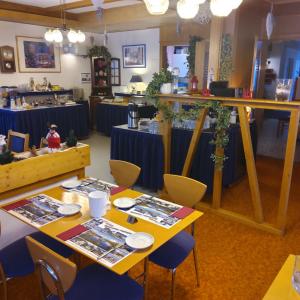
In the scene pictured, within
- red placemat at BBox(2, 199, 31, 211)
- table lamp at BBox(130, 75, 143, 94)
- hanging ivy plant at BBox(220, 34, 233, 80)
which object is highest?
hanging ivy plant at BBox(220, 34, 233, 80)

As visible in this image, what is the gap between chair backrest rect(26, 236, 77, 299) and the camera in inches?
52.9

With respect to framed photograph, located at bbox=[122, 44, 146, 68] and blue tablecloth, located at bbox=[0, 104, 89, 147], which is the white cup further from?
framed photograph, located at bbox=[122, 44, 146, 68]

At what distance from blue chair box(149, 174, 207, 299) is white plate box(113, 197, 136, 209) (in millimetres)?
357

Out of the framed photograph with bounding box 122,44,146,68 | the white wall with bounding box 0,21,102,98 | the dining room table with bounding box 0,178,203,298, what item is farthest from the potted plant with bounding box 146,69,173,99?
the framed photograph with bounding box 122,44,146,68

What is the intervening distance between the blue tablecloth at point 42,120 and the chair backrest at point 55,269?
4.62 m

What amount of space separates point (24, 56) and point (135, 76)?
2.75 meters

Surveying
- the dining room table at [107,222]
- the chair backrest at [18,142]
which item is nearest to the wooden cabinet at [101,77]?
the chair backrest at [18,142]

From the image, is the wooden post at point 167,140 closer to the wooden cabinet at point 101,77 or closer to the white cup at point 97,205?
the white cup at point 97,205

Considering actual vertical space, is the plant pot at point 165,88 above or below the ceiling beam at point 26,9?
below

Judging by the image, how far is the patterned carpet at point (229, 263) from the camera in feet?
7.15

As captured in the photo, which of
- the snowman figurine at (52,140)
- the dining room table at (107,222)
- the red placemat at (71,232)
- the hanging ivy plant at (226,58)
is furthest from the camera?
the hanging ivy plant at (226,58)

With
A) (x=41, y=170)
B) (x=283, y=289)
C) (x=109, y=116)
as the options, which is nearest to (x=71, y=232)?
(x=41, y=170)

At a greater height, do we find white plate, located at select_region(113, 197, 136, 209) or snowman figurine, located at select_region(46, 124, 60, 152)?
snowman figurine, located at select_region(46, 124, 60, 152)

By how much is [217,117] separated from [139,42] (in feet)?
18.5
